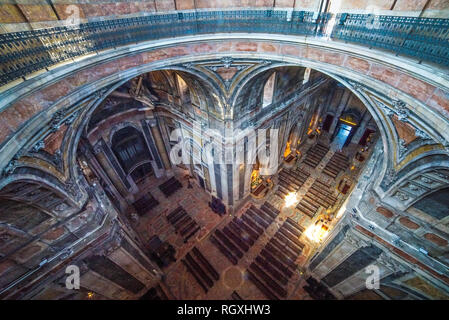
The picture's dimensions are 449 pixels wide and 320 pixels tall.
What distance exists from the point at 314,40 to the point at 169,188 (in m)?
15.2

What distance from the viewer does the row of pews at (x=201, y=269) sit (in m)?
12.1

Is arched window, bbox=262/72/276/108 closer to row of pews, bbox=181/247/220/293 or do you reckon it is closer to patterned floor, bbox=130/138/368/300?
patterned floor, bbox=130/138/368/300

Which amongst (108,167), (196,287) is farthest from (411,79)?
(108,167)

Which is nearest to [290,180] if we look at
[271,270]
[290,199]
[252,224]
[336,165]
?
[290,199]

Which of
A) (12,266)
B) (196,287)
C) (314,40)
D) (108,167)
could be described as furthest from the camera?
(108,167)

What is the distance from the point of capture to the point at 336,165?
18578mm

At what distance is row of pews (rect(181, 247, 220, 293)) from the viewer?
1208 centimetres

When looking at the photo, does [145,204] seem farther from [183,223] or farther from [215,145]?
[215,145]

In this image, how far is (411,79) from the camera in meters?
5.27

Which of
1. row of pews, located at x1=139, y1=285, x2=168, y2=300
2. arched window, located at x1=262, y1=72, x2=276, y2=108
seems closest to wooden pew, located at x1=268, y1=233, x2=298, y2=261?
row of pews, located at x1=139, y1=285, x2=168, y2=300

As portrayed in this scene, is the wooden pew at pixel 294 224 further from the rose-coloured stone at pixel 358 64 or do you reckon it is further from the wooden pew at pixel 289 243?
the rose-coloured stone at pixel 358 64

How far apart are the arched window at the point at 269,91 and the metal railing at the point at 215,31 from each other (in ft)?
9.42

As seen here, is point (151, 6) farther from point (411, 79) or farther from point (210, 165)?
point (411, 79)

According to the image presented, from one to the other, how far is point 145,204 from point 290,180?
43.7 feet
